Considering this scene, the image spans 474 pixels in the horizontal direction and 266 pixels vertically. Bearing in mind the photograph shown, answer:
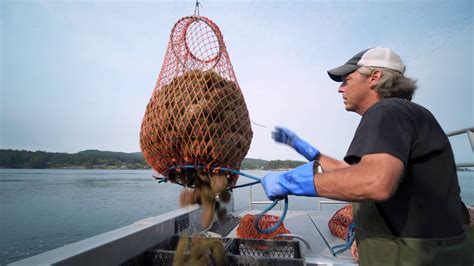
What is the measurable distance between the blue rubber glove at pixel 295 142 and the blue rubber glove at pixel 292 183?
88cm

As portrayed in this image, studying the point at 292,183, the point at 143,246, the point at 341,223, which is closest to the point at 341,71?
the point at 292,183

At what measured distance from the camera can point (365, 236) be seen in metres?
1.56

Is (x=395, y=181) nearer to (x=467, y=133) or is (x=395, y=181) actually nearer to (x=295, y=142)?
(x=295, y=142)

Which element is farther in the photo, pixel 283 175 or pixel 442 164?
pixel 283 175

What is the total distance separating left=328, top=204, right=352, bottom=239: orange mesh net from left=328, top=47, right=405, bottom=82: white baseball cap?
2.47 metres

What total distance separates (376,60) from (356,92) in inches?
8.5

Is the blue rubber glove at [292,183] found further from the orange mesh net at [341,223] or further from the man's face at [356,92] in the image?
the orange mesh net at [341,223]

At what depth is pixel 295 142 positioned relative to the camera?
254 centimetres

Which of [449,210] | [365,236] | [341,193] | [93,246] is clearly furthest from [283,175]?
[93,246]

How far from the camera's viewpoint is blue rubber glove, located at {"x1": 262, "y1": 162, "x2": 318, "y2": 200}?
1.31 m

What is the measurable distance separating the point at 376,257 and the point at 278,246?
155 centimetres

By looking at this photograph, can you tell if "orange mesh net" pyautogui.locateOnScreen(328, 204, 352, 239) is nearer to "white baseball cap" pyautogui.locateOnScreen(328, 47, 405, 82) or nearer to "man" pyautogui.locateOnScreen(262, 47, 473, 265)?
"man" pyautogui.locateOnScreen(262, 47, 473, 265)

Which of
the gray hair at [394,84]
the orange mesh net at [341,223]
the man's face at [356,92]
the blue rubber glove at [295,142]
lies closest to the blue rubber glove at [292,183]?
the man's face at [356,92]

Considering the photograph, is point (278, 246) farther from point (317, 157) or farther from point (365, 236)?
point (365, 236)
